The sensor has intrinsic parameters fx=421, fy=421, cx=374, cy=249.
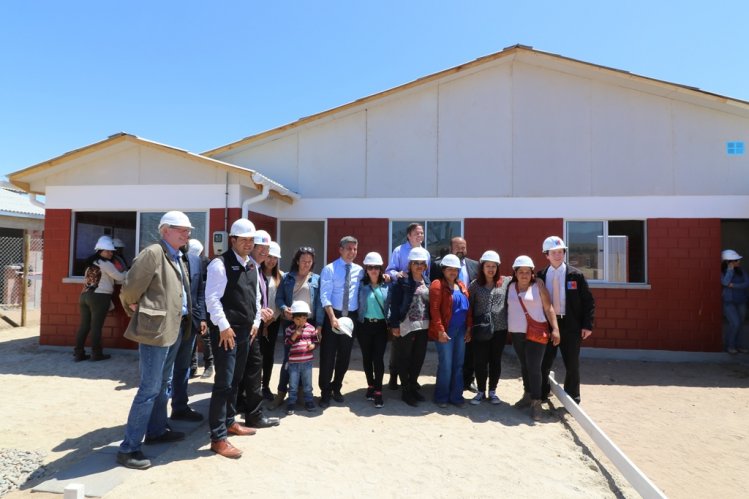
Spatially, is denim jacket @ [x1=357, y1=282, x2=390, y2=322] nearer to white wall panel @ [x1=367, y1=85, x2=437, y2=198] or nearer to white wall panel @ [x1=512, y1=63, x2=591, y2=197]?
white wall panel @ [x1=367, y1=85, x2=437, y2=198]

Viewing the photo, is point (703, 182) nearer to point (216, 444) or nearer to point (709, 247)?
point (709, 247)

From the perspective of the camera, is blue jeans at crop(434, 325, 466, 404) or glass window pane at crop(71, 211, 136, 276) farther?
→ glass window pane at crop(71, 211, 136, 276)

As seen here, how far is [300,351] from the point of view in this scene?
468 cm

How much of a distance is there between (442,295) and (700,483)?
281 centimetres

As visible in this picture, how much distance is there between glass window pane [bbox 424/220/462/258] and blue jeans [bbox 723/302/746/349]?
4.81 meters

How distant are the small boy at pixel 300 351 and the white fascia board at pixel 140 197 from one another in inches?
122

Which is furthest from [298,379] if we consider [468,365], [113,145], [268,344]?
[113,145]

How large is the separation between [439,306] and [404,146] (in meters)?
4.33

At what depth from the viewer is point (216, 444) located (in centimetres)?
372

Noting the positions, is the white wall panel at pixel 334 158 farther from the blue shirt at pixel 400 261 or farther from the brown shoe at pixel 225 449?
the brown shoe at pixel 225 449

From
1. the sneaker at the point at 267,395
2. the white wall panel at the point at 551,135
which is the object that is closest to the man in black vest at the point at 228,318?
the sneaker at the point at 267,395

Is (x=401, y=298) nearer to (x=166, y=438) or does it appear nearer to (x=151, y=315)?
(x=151, y=315)

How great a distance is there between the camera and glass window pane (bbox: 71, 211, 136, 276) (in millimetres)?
7633

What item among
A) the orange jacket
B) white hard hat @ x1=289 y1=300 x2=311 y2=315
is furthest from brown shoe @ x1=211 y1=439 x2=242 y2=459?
the orange jacket
